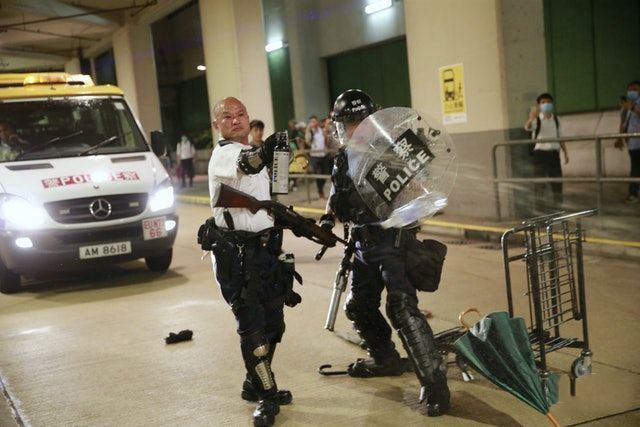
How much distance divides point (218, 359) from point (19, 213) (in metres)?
3.35

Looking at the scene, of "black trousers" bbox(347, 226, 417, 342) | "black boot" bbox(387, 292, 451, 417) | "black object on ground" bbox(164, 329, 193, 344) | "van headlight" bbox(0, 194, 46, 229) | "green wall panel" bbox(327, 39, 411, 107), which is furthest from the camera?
"green wall panel" bbox(327, 39, 411, 107)

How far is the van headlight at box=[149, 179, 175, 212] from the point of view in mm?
8273

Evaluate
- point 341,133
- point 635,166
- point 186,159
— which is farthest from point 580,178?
point 186,159

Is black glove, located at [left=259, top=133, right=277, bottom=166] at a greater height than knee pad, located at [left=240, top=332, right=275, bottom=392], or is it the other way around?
black glove, located at [left=259, top=133, right=277, bottom=166]

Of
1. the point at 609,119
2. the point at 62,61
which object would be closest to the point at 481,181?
the point at 609,119

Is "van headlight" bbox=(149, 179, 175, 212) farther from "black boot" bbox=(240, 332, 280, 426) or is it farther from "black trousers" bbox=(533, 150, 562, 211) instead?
"black trousers" bbox=(533, 150, 562, 211)

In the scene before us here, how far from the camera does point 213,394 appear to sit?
476 centimetres

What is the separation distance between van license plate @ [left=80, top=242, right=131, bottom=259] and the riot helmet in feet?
13.7

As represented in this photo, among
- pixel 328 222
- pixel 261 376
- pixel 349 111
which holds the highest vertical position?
pixel 349 111

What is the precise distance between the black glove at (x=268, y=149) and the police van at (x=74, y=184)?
4.43m

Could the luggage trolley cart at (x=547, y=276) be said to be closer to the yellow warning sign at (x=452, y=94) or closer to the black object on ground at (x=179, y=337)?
the black object on ground at (x=179, y=337)

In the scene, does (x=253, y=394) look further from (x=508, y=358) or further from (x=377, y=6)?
(x=377, y=6)

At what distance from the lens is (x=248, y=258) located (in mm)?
4227

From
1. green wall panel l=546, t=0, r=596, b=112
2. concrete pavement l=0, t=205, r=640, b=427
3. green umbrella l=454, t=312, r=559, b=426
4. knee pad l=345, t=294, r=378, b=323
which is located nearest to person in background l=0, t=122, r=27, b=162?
concrete pavement l=0, t=205, r=640, b=427
